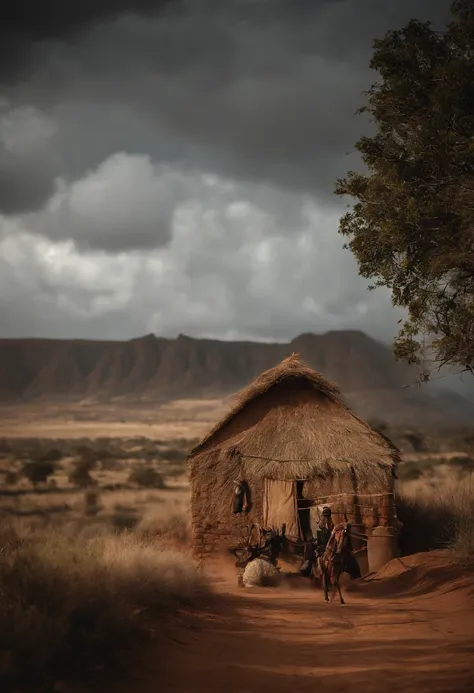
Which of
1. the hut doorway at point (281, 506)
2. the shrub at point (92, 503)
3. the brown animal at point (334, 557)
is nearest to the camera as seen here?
the brown animal at point (334, 557)

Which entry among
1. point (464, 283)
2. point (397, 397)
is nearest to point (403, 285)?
point (464, 283)

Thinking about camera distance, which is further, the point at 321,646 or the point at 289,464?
the point at 289,464

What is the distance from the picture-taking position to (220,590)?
11820 mm

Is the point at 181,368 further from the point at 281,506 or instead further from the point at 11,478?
the point at 281,506

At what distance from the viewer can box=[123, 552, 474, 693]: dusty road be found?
6473 millimetres

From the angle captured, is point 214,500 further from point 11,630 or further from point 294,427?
point 11,630

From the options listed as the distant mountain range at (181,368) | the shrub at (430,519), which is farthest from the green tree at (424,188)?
the distant mountain range at (181,368)

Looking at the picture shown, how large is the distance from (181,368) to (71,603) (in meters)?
104

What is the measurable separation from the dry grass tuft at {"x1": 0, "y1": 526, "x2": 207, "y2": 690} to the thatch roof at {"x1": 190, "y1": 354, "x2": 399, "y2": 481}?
4946 mm

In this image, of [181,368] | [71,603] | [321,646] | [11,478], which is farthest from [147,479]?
[181,368]

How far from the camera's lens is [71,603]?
698 cm

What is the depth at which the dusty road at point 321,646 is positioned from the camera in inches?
255

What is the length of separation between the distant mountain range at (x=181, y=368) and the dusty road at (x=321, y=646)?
86.6 meters

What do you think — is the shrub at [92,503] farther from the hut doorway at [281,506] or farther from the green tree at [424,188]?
the green tree at [424,188]
